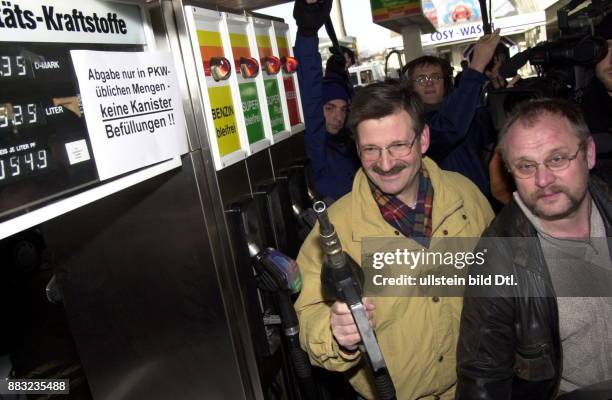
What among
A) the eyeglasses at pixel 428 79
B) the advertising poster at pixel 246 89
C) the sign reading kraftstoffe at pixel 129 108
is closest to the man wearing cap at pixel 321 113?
the advertising poster at pixel 246 89

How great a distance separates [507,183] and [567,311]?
0.74 metres

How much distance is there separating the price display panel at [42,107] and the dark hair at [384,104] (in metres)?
0.89

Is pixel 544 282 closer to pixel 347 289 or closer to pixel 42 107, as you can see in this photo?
pixel 347 289

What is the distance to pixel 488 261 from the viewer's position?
173 centimetres

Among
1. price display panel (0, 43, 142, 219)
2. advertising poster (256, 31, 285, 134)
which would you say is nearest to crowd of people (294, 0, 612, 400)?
advertising poster (256, 31, 285, 134)

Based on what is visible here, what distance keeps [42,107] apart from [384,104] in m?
1.11

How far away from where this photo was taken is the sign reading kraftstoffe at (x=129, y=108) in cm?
132

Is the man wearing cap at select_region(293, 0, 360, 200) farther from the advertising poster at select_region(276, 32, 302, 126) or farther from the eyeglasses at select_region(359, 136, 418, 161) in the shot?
the eyeglasses at select_region(359, 136, 418, 161)

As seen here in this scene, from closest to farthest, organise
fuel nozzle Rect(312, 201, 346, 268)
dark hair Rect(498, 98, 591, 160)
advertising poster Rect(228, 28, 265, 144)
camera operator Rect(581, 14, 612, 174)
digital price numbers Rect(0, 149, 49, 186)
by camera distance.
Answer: digital price numbers Rect(0, 149, 49, 186), fuel nozzle Rect(312, 201, 346, 268), dark hair Rect(498, 98, 591, 160), advertising poster Rect(228, 28, 265, 144), camera operator Rect(581, 14, 612, 174)

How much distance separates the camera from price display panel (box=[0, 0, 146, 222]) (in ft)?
3.60

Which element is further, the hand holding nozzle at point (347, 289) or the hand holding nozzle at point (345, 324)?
the hand holding nozzle at point (345, 324)

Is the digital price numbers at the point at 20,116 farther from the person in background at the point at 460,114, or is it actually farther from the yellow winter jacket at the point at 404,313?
the person in background at the point at 460,114

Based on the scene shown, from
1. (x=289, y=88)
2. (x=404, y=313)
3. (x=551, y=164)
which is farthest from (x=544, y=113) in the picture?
(x=289, y=88)

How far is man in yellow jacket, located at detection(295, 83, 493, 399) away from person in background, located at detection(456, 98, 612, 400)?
0.45 ft
